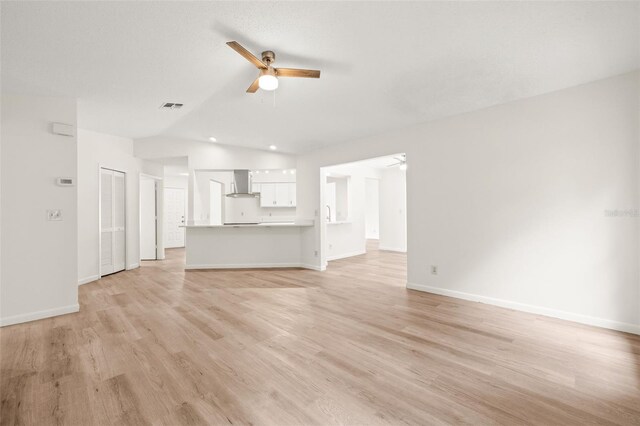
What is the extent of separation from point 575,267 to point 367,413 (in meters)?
2.87

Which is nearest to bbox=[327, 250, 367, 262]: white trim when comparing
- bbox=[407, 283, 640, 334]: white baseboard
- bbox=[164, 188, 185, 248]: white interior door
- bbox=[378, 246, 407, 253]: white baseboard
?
bbox=[378, 246, 407, 253]: white baseboard

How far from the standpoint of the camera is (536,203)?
3221 mm

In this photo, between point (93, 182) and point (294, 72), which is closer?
point (294, 72)

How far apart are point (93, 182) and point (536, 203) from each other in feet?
22.2

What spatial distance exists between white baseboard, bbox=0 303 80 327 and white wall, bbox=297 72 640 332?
4.56 metres

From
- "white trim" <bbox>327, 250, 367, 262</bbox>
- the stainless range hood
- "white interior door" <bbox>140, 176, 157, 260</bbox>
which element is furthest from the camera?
"white trim" <bbox>327, 250, 367, 262</bbox>

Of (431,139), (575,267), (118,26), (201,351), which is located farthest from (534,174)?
(118,26)

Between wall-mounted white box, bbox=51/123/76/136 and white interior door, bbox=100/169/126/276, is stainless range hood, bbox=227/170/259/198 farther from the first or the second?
wall-mounted white box, bbox=51/123/76/136

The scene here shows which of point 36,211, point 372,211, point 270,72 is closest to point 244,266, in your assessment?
point 36,211

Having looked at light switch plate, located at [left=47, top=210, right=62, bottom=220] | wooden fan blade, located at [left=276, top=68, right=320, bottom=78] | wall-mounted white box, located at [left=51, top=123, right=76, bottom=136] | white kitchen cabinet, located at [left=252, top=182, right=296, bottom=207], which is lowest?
light switch plate, located at [left=47, top=210, right=62, bottom=220]

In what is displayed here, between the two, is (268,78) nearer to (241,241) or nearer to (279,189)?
(241,241)

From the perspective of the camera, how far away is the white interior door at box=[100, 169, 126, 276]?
17.0 ft

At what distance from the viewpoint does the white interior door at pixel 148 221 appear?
6.98 m

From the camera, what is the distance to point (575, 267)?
2979mm
